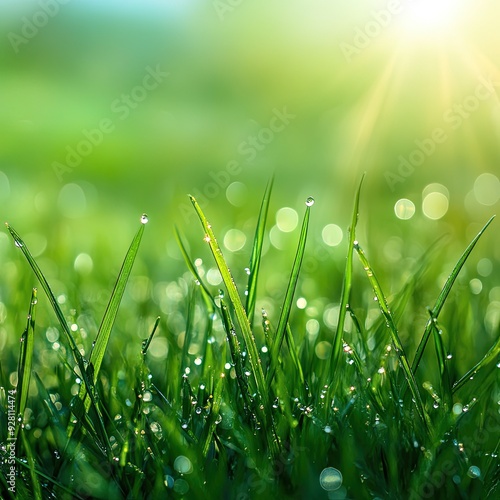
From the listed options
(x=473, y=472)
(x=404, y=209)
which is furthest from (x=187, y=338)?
(x=404, y=209)

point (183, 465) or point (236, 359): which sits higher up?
point (236, 359)

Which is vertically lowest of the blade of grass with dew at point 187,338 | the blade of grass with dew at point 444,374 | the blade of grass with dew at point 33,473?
the blade of grass with dew at point 33,473

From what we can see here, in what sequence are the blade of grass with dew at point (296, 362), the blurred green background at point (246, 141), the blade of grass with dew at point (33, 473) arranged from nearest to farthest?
1. the blade of grass with dew at point (33, 473)
2. the blade of grass with dew at point (296, 362)
3. the blurred green background at point (246, 141)

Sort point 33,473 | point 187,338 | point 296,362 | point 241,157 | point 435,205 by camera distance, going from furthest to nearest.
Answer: point 241,157
point 435,205
point 187,338
point 296,362
point 33,473

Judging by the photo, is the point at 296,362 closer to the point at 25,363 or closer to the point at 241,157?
the point at 25,363

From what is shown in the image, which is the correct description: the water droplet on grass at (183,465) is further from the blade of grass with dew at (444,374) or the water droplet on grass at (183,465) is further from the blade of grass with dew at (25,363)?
the blade of grass with dew at (444,374)

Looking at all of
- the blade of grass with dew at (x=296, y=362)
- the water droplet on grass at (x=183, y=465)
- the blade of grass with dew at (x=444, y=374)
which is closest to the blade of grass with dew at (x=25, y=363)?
the water droplet on grass at (x=183, y=465)

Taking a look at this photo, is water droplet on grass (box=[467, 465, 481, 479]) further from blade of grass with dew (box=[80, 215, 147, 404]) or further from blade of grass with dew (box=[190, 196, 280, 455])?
blade of grass with dew (box=[80, 215, 147, 404])
